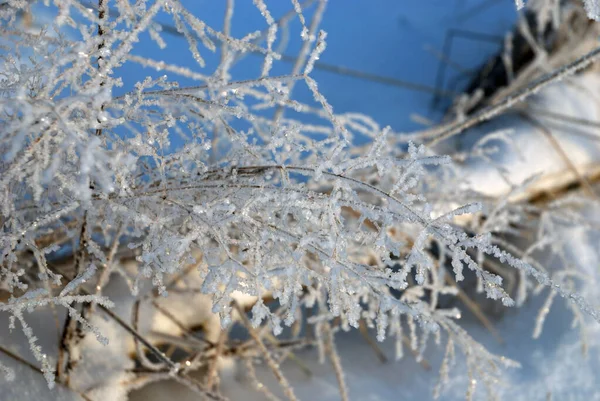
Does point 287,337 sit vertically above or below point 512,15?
below

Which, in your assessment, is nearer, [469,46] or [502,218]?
[502,218]

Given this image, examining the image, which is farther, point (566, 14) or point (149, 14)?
point (566, 14)

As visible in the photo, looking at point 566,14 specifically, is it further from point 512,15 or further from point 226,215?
point 226,215

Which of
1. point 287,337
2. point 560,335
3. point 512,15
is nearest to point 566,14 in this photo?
point 512,15

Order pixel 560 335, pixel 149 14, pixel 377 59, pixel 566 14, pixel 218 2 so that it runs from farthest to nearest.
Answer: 1. pixel 377 59
2. pixel 566 14
3. pixel 218 2
4. pixel 560 335
5. pixel 149 14

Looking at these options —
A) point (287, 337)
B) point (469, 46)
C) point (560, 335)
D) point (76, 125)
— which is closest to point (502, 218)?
point (560, 335)

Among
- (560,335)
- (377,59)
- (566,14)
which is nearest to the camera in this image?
(560,335)

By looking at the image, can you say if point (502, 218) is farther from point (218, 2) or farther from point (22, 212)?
point (218, 2)

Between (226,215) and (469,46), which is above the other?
(469,46)

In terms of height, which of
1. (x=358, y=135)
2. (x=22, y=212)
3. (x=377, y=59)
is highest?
(x=377, y=59)
